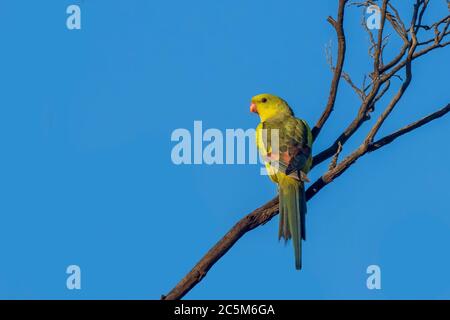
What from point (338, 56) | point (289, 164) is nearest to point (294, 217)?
point (289, 164)

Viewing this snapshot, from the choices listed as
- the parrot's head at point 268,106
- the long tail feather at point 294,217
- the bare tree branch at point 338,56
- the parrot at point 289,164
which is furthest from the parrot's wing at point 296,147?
the parrot's head at point 268,106

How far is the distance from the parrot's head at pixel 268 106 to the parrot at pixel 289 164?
0.63 ft

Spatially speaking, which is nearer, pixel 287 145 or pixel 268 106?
pixel 287 145

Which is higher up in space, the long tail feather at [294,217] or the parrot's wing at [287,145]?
the parrot's wing at [287,145]

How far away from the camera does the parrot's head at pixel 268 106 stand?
1125 centimetres

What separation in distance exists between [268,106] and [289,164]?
1.67 m

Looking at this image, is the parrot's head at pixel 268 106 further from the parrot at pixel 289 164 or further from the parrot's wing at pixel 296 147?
the parrot's wing at pixel 296 147

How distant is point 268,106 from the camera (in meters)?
11.4

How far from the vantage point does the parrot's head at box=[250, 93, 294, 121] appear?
1125cm

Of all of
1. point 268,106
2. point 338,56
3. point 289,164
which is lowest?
point 289,164

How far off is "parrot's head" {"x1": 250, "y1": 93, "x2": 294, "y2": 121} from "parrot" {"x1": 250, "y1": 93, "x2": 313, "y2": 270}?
0.19 metres

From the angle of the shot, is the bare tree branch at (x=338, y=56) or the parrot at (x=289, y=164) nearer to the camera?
the bare tree branch at (x=338, y=56)

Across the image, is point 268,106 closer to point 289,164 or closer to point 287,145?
point 287,145
